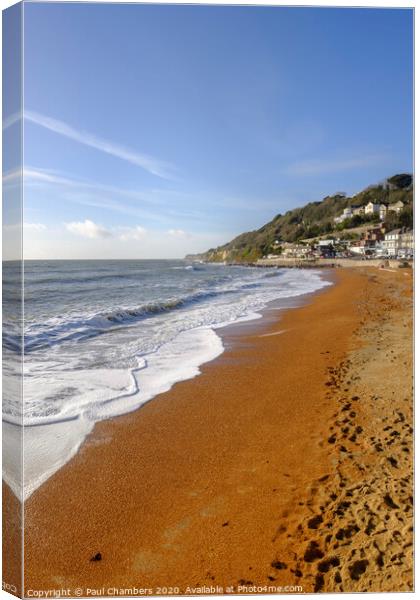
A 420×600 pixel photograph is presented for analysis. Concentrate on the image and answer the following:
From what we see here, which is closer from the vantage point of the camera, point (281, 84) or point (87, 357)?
point (281, 84)

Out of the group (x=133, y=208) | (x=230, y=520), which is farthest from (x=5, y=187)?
(x=230, y=520)

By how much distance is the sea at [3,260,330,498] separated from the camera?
6.06 ft

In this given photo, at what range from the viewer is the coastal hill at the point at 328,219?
7.19 feet

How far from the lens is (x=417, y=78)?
2.05m

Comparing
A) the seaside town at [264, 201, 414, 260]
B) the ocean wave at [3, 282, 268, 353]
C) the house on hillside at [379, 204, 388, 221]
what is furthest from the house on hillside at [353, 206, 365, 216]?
the ocean wave at [3, 282, 268, 353]

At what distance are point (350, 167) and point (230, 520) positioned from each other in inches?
81.8

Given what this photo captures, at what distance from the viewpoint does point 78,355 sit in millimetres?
2918

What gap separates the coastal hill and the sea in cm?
56

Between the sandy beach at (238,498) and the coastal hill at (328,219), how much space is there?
49cm

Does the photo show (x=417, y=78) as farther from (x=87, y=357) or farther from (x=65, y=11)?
(x=87, y=357)

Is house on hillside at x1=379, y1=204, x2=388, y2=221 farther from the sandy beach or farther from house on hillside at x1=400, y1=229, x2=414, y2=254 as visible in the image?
the sandy beach

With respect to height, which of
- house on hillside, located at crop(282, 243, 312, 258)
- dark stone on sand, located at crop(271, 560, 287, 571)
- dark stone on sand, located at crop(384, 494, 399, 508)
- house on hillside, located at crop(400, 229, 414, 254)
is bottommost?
dark stone on sand, located at crop(271, 560, 287, 571)

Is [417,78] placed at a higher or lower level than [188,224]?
higher

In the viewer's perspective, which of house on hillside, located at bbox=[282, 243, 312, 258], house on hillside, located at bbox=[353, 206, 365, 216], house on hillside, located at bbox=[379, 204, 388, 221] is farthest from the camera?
house on hillside, located at bbox=[282, 243, 312, 258]
